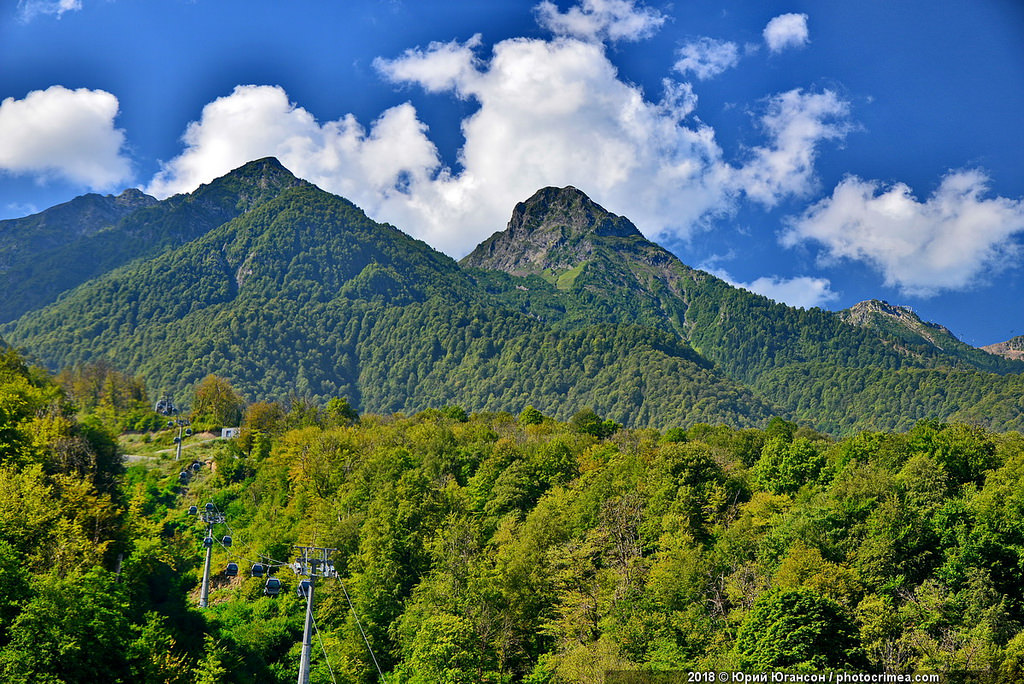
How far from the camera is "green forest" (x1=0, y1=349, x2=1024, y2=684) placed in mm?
50250

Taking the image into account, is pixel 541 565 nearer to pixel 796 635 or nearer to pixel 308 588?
pixel 796 635

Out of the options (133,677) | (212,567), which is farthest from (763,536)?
(212,567)

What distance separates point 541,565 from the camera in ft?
230

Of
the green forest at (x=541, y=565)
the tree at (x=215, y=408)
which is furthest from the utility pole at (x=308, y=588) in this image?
the tree at (x=215, y=408)

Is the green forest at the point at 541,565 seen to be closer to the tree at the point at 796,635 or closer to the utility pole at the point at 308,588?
the tree at the point at 796,635

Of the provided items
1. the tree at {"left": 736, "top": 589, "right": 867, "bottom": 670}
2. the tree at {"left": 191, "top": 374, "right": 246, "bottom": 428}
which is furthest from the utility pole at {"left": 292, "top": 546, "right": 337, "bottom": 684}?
the tree at {"left": 191, "top": 374, "right": 246, "bottom": 428}

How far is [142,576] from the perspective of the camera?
2874 inches

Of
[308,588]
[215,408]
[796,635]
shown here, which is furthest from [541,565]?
[215,408]

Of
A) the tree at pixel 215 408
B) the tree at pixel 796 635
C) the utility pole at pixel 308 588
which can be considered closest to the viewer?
the utility pole at pixel 308 588

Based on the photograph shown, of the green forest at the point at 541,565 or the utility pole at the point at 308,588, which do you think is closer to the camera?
the utility pole at the point at 308,588

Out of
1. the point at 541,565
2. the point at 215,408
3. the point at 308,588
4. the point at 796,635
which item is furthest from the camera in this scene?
the point at 215,408

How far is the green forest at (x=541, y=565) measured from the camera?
50250mm

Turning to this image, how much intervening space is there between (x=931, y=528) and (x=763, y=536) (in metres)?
12.2

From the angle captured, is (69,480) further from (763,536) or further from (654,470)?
(763,536)
